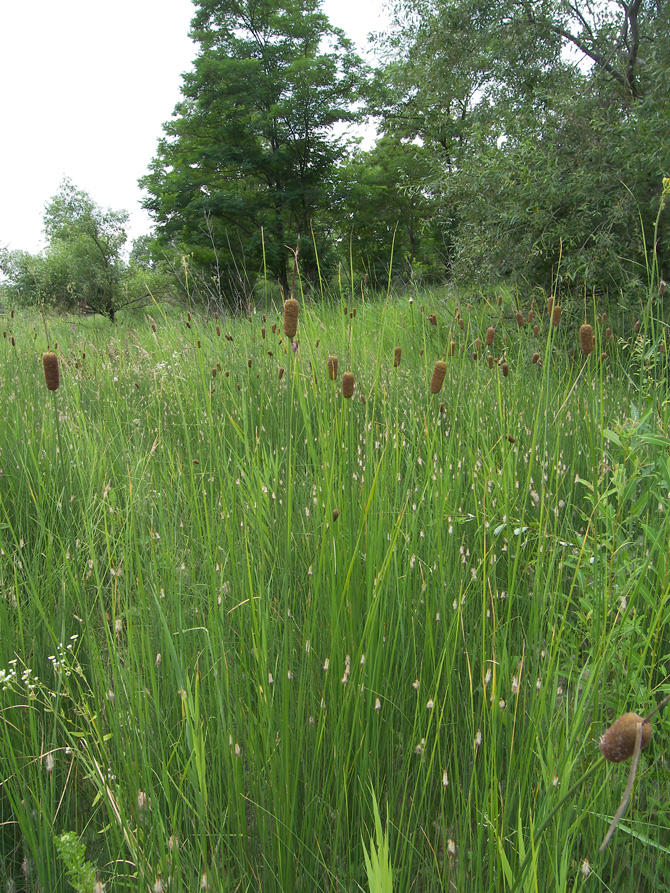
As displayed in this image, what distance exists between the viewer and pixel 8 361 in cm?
521

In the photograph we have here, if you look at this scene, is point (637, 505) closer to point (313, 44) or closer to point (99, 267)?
point (99, 267)

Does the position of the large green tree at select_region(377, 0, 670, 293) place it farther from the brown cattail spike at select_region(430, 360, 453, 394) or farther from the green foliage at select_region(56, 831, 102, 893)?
the green foliage at select_region(56, 831, 102, 893)

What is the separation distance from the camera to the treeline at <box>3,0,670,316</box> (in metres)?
5.71

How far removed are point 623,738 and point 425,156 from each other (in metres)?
17.6

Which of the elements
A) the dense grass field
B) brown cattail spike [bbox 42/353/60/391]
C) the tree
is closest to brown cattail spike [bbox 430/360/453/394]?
the dense grass field

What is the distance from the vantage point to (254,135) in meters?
21.2

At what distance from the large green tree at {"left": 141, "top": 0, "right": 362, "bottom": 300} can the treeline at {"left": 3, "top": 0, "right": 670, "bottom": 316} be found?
0.24ft

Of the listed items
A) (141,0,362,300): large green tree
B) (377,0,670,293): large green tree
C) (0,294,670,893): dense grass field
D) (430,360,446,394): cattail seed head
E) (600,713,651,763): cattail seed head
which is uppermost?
(141,0,362,300): large green tree

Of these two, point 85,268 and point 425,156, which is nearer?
point 425,156

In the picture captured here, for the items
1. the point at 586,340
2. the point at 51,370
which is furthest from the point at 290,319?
the point at 586,340

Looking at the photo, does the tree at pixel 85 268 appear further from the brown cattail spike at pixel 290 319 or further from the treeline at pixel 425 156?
the brown cattail spike at pixel 290 319

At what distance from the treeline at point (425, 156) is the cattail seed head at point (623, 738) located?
1.48 m

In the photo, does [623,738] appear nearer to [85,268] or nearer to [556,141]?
[556,141]

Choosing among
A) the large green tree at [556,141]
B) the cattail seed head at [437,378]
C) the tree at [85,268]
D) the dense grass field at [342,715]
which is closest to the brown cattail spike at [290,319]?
the dense grass field at [342,715]
